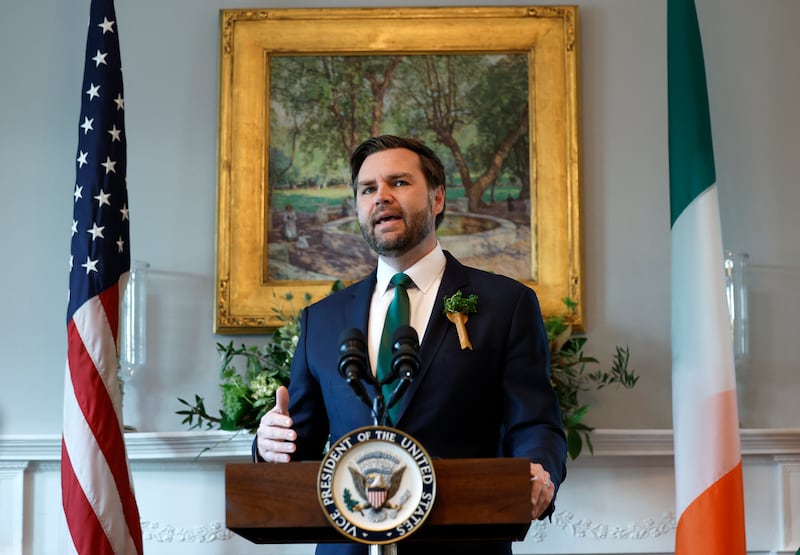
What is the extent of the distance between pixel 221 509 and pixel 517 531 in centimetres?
220

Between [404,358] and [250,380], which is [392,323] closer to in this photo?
[404,358]

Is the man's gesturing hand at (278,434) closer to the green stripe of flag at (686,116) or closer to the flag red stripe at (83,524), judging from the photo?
the flag red stripe at (83,524)

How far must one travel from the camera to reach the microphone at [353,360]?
1829 millimetres

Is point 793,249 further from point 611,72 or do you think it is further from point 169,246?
point 169,246

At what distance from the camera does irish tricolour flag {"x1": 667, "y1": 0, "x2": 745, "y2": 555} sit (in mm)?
3391

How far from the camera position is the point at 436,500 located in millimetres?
1735

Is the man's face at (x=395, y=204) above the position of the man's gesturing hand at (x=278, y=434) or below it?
above

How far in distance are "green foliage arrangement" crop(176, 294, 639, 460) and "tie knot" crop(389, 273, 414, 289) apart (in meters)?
1.19

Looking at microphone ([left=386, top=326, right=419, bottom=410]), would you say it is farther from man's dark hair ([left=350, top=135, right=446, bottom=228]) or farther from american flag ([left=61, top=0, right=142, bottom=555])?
american flag ([left=61, top=0, right=142, bottom=555])

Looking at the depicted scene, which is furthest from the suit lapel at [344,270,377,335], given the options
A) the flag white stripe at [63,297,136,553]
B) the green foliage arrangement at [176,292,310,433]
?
the flag white stripe at [63,297,136,553]

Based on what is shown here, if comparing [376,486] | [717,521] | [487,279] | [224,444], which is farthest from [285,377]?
[376,486]

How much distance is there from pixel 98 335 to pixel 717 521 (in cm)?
216

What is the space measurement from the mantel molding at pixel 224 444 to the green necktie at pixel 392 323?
141 centimetres

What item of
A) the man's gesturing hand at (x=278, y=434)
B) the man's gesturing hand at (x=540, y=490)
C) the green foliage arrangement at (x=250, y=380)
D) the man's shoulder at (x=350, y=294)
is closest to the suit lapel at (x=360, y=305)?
the man's shoulder at (x=350, y=294)
